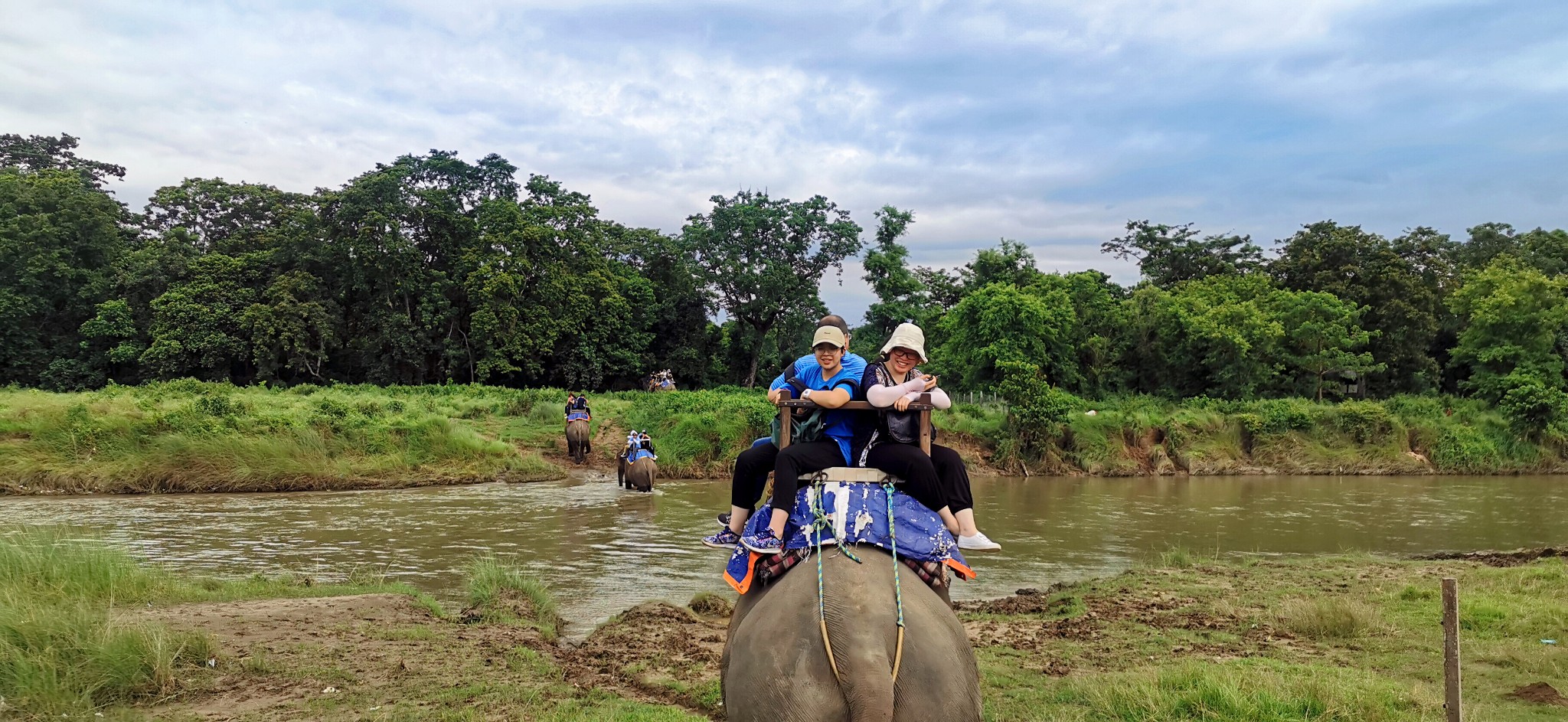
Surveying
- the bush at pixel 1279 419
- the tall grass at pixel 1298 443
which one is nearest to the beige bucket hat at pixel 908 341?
the tall grass at pixel 1298 443

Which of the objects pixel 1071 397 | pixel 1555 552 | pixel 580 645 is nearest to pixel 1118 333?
pixel 1071 397

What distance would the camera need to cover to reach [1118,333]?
38625 millimetres

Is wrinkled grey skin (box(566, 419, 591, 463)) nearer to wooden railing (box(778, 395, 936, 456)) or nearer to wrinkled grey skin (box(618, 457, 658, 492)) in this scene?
wrinkled grey skin (box(618, 457, 658, 492))

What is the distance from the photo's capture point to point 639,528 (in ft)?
47.5

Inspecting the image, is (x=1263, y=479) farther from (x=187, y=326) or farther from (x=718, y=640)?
(x=187, y=326)

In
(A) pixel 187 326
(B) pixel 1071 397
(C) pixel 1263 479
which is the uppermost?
(A) pixel 187 326

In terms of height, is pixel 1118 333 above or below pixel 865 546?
above

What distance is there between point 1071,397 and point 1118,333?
10.3m

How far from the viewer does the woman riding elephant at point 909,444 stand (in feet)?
14.5

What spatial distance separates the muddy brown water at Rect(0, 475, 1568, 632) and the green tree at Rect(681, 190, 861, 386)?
21.4 meters

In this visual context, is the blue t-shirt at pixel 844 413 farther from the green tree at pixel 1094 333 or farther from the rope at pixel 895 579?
the green tree at pixel 1094 333

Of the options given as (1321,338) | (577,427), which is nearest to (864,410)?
(577,427)

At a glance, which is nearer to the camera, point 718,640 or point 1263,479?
point 718,640

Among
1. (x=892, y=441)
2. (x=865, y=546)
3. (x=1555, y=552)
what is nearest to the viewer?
(x=865, y=546)
